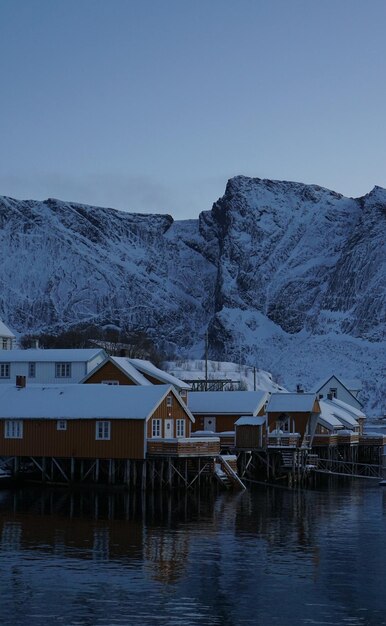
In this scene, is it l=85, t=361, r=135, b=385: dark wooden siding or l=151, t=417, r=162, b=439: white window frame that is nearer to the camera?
l=151, t=417, r=162, b=439: white window frame

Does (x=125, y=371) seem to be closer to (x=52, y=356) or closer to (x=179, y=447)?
(x=52, y=356)

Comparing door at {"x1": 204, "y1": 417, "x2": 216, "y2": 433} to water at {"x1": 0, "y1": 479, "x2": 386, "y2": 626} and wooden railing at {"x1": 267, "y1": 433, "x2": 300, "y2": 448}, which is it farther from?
water at {"x1": 0, "y1": 479, "x2": 386, "y2": 626}

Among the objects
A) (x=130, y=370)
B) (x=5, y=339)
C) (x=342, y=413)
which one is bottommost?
(x=342, y=413)

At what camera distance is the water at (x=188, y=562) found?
82.2ft

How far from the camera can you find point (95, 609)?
25172mm

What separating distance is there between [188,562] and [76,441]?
24.1 meters

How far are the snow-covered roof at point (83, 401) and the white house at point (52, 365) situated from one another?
949cm

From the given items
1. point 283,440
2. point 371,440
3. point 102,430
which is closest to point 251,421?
point 283,440

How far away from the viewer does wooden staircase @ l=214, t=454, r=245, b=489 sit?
181ft

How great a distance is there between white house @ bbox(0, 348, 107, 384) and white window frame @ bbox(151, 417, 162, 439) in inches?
579

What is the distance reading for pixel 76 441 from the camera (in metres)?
54.4

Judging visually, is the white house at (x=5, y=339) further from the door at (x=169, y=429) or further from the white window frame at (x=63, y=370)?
the door at (x=169, y=429)

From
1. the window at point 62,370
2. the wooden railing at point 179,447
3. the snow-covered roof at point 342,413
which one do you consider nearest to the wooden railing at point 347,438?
the snow-covered roof at point 342,413

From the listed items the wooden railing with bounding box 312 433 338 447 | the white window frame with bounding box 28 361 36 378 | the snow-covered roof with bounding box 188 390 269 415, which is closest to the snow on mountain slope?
the wooden railing with bounding box 312 433 338 447
